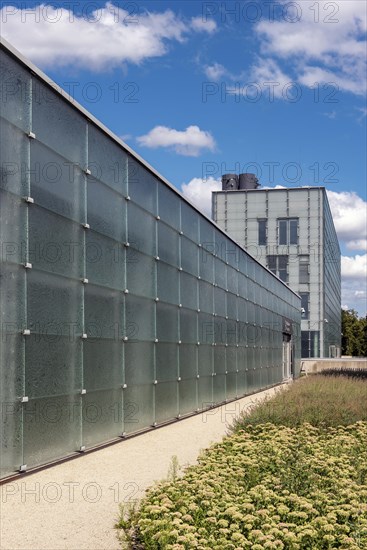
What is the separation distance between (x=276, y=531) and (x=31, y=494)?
4.09m

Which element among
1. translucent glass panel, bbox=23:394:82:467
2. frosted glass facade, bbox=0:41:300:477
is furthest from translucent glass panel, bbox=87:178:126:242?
translucent glass panel, bbox=23:394:82:467

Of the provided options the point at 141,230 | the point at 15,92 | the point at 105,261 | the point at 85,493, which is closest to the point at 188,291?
the point at 141,230

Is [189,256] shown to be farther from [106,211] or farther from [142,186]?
[106,211]

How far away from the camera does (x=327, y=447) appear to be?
1198 centimetres

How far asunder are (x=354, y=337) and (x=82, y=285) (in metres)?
109

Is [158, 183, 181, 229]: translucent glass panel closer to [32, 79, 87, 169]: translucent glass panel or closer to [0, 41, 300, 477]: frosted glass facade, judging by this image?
[0, 41, 300, 477]: frosted glass facade

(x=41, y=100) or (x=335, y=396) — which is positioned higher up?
(x=41, y=100)

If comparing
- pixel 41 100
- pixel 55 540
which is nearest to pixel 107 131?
pixel 41 100

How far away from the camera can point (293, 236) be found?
73.2 m

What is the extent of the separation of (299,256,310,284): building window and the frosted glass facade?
169 feet

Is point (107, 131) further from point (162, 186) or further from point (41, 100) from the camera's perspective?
point (162, 186)

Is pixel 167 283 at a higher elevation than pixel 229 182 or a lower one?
lower

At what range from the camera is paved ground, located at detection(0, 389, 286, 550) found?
7383mm

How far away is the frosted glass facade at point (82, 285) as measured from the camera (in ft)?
36.3
